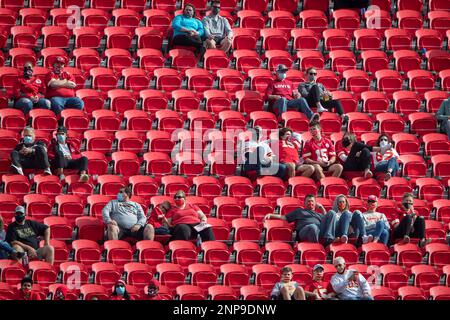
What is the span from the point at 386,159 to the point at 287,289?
11.3 ft

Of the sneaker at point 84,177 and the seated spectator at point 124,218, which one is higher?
the sneaker at point 84,177

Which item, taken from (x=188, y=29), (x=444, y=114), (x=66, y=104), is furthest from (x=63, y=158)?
(x=444, y=114)

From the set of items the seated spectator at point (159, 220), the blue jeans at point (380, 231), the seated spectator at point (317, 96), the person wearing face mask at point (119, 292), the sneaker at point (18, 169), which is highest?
the seated spectator at point (317, 96)

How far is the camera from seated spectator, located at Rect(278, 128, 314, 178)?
2878cm

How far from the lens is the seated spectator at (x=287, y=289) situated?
26469 millimetres

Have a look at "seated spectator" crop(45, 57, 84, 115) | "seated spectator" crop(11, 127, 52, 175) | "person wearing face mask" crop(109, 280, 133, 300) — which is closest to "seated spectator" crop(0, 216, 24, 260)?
"person wearing face mask" crop(109, 280, 133, 300)

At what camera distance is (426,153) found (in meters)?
29.7

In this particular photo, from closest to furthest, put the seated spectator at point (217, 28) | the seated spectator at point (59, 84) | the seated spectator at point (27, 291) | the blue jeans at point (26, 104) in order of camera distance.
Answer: the seated spectator at point (27, 291)
the blue jeans at point (26, 104)
the seated spectator at point (59, 84)
the seated spectator at point (217, 28)

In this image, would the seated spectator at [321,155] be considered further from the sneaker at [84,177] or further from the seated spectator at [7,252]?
the seated spectator at [7,252]

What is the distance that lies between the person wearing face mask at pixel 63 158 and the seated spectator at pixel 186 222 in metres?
1.53

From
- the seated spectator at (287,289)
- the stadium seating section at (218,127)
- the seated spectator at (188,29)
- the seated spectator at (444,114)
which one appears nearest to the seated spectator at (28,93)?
the stadium seating section at (218,127)

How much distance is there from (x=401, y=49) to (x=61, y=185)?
6423mm

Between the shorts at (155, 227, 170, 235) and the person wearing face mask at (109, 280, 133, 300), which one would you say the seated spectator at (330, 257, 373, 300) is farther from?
the person wearing face mask at (109, 280, 133, 300)
